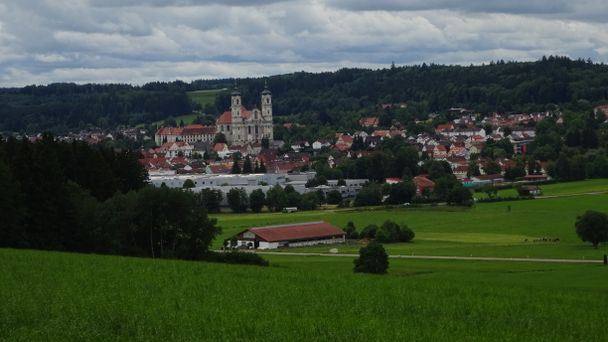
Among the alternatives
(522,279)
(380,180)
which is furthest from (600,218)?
(380,180)

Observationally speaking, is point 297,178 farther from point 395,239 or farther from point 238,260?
point 238,260

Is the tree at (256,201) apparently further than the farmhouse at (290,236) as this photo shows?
Yes

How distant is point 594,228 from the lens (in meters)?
62.4

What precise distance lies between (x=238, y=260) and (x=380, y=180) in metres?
87.0

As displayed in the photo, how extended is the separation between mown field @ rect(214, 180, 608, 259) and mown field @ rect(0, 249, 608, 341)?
2647cm

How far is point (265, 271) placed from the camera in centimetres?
3453

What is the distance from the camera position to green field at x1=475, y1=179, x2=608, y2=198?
10444cm

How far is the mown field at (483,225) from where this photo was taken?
62.6 metres

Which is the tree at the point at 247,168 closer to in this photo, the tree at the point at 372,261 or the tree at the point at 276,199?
the tree at the point at 276,199

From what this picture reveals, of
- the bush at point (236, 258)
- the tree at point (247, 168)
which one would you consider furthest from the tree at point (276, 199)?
the bush at point (236, 258)

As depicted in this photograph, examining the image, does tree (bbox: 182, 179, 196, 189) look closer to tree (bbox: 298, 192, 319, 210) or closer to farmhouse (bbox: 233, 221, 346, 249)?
tree (bbox: 298, 192, 319, 210)

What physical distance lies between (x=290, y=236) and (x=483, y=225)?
1384 cm

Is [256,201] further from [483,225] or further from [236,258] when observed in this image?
[236,258]

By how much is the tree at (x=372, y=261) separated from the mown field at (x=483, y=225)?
1145cm
